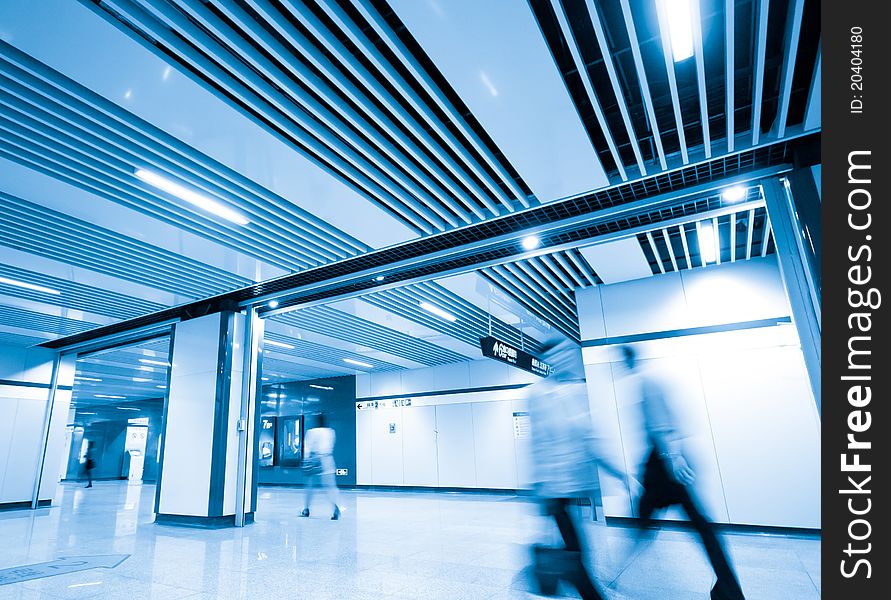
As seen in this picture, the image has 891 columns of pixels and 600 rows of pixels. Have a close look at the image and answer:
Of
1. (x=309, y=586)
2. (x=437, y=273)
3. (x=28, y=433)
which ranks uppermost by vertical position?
(x=437, y=273)

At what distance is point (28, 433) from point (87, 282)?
6.50 meters

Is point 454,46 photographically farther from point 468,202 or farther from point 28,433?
point 28,433

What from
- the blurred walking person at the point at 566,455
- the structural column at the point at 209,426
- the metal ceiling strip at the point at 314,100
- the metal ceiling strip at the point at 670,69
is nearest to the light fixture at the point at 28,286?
the structural column at the point at 209,426

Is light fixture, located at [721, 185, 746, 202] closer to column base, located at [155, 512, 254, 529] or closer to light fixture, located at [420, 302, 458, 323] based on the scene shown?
light fixture, located at [420, 302, 458, 323]

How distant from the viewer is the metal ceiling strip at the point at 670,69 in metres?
2.69

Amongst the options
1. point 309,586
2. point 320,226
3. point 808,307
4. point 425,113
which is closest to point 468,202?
point 425,113

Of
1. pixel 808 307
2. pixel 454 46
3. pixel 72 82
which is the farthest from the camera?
pixel 808 307

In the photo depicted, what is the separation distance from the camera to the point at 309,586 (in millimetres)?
3781

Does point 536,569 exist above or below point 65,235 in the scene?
below

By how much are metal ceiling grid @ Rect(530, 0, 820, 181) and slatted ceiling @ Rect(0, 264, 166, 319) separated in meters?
7.49

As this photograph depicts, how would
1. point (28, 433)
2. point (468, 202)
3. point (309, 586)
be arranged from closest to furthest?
point (309, 586)
point (468, 202)
point (28, 433)

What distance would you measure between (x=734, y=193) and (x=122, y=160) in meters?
5.77

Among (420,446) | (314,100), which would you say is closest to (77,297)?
(314,100)
